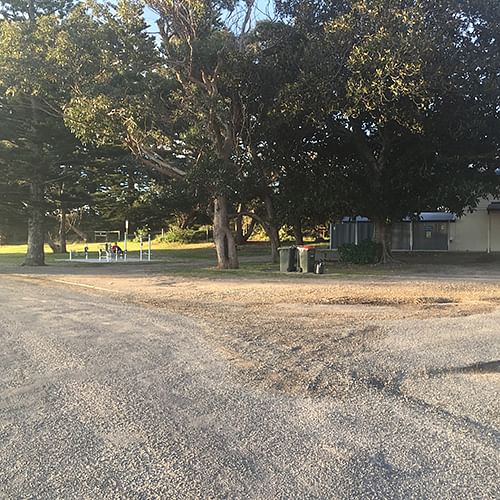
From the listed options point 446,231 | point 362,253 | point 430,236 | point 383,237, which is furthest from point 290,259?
point 446,231

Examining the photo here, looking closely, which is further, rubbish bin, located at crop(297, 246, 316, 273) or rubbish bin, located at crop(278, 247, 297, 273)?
rubbish bin, located at crop(278, 247, 297, 273)

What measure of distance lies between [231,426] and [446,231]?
35.0 m

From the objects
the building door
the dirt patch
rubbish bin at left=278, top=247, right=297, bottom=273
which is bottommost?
the dirt patch

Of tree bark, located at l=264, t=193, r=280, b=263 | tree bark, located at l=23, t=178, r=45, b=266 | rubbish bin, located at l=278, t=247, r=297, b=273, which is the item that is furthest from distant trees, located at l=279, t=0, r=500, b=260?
tree bark, located at l=23, t=178, r=45, b=266

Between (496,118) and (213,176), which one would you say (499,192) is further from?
(213,176)

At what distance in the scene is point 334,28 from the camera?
18.0 m

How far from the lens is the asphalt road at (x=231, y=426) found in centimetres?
370

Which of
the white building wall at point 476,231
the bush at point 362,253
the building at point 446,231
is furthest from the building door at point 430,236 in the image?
the bush at point 362,253

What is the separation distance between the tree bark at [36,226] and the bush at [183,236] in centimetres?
2681

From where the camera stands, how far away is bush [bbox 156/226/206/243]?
57.4m

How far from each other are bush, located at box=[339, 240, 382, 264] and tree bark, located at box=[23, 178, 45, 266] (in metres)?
15.7

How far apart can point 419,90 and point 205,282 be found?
8657 mm

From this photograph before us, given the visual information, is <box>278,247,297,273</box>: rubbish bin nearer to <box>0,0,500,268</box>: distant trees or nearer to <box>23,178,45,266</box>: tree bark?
<box>0,0,500,268</box>: distant trees

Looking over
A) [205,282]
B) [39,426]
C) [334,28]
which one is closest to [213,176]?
[205,282]
